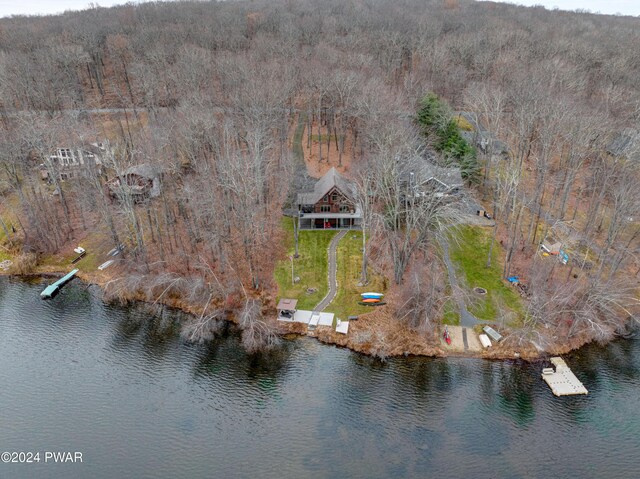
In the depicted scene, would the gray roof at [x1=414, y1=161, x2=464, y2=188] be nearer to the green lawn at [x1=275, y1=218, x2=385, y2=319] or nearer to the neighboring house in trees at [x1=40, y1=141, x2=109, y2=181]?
the green lawn at [x1=275, y1=218, x2=385, y2=319]

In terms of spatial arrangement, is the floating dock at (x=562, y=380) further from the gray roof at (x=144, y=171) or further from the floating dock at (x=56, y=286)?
the gray roof at (x=144, y=171)

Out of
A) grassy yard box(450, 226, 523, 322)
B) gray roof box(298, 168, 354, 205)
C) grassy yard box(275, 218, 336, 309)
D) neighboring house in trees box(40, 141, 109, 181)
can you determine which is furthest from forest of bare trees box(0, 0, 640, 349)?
gray roof box(298, 168, 354, 205)

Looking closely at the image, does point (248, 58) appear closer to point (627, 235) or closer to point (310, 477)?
point (627, 235)

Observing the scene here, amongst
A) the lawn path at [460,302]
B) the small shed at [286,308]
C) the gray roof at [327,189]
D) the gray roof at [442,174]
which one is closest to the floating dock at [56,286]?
the small shed at [286,308]

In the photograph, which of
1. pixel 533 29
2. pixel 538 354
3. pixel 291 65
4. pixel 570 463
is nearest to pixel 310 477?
pixel 570 463

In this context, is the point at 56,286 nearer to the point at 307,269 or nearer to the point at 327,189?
the point at 307,269
